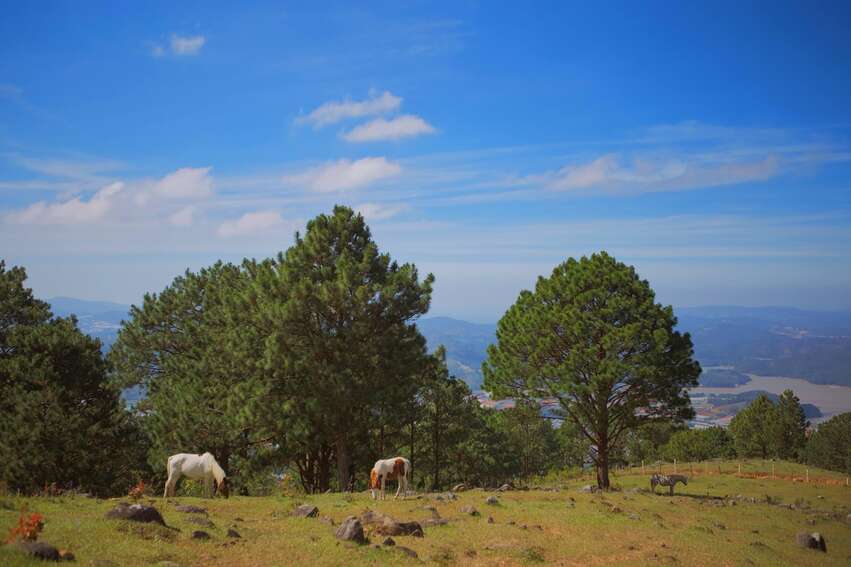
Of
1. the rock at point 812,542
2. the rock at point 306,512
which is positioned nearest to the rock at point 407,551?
the rock at point 306,512

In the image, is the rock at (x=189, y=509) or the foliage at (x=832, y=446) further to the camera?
the foliage at (x=832, y=446)

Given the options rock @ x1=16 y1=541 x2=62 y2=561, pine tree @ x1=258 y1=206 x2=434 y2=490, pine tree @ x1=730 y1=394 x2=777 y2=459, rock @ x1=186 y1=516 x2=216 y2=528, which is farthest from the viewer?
pine tree @ x1=730 y1=394 x2=777 y2=459

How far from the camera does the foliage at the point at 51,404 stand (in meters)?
27.5

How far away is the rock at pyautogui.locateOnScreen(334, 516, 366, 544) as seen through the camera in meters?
14.4

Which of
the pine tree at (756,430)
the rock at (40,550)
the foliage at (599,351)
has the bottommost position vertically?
the pine tree at (756,430)

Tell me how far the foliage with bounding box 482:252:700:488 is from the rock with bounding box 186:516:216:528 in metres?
21.5

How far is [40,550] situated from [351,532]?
22.2 ft

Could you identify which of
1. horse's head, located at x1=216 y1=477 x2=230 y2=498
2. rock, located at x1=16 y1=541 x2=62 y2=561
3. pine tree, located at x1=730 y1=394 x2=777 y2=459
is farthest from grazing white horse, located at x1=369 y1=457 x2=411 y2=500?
pine tree, located at x1=730 y1=394 x2=777 y2=459

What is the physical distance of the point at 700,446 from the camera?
87.5 meters

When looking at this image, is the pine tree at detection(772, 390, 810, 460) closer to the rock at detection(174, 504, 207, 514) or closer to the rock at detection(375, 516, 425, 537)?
the rock at detection(375, 516, 425, 537)

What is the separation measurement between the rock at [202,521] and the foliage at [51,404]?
17.1 meters

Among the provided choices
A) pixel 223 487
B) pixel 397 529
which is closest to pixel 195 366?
pixel 223 487

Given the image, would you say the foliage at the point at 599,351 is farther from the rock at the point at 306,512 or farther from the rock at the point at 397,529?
the rock at the point at 306,512

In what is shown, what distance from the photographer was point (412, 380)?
30.4 meters
